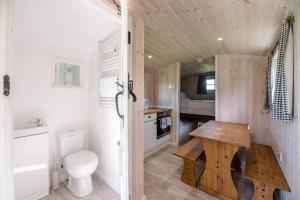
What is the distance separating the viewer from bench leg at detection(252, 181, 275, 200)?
1476 millimetres

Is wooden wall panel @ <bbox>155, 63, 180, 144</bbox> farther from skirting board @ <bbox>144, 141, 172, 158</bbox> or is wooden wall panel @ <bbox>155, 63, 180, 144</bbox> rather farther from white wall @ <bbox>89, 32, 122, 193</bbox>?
white wall @ <bbox>89, 32, 122, 193</bbox>

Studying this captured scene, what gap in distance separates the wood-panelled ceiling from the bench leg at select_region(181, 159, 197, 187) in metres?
1.88

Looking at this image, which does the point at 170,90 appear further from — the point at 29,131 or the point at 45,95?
the point at 29,131

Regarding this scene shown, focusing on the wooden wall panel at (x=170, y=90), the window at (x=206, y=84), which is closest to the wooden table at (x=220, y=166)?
the wooden wall panel at (x=170, y=90)

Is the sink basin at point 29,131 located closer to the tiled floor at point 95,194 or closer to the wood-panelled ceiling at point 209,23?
the tiled floor at point 95,194

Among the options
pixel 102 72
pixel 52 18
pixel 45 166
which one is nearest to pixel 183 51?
pixel 102 72

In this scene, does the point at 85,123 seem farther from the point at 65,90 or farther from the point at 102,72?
the point at 102,72

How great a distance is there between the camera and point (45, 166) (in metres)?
1.69

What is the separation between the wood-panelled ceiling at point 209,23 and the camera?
4.59ft

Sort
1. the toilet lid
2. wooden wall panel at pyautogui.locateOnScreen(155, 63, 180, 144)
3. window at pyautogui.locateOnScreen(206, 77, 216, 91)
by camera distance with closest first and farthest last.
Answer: the toilet lid, wooden wall panel at pyautogui.locateOnScreen(155, 63, 180, 144), window at pyautogui.locateOnScreen(206, 77, 216, 91)

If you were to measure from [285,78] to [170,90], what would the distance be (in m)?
2.49

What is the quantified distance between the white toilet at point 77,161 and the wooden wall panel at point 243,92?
2.86 meters

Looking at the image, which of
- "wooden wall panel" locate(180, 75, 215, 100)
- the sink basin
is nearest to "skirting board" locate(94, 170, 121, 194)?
the sink basin

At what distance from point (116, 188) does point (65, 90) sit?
1508 millimetres
